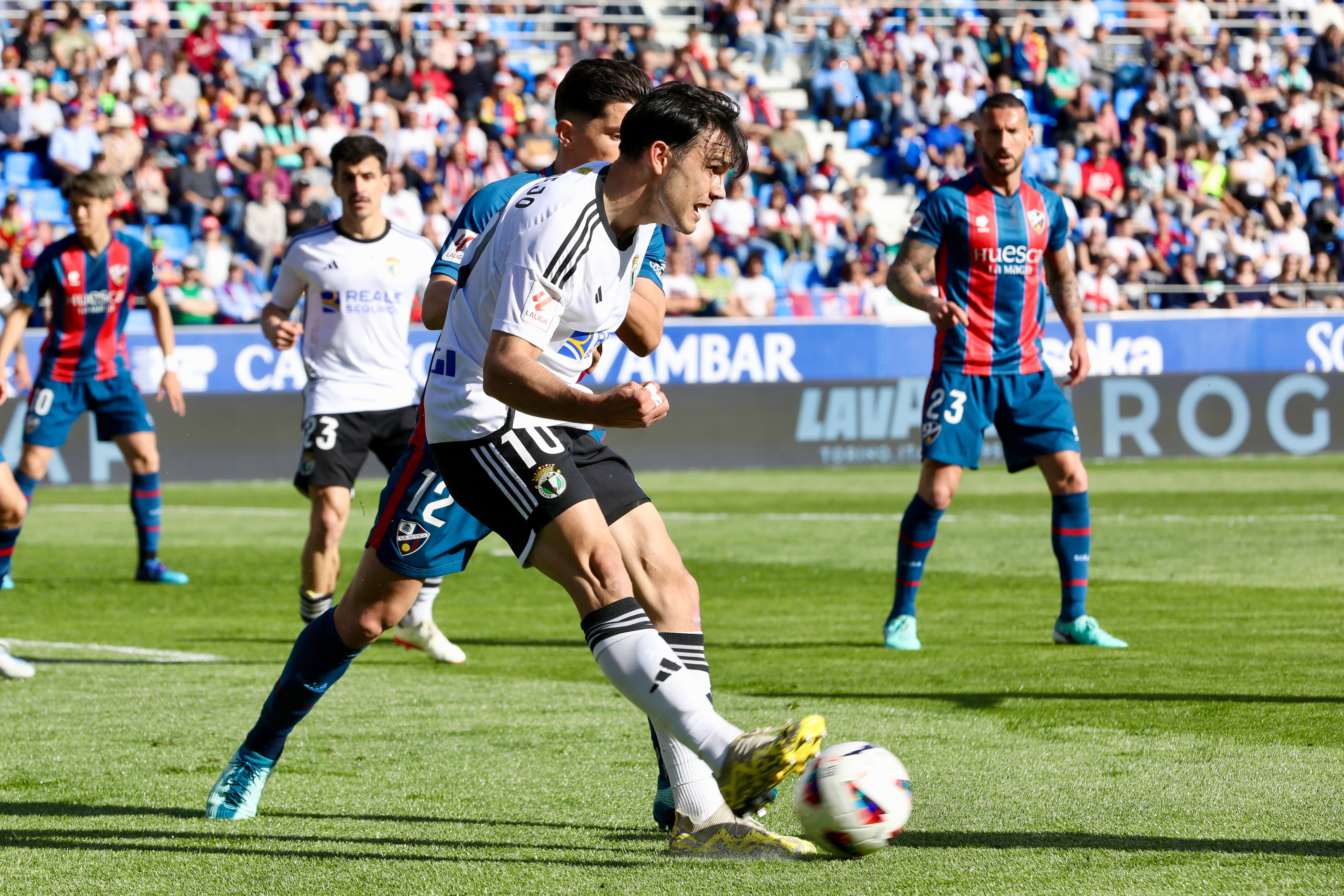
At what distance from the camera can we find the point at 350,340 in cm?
784

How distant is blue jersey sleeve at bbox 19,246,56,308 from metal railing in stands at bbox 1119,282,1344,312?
16.3m

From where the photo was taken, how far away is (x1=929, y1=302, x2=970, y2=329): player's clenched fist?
7.14 metres

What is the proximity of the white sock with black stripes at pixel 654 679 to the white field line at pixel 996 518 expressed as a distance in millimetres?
10012

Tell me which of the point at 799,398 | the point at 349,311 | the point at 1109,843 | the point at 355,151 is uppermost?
the point at 355,151

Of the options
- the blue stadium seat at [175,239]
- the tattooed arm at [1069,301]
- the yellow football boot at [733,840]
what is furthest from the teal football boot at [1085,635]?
the blue stadium seat at [175,239]

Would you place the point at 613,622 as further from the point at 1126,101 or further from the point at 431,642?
the point at 1126,101

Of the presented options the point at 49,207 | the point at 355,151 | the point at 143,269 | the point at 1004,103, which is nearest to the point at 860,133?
the point at 49,207

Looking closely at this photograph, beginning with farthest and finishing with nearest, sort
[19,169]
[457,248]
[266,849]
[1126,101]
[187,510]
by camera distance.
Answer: [1126,101], [19,169], [187,510], [457,248], [266,849]

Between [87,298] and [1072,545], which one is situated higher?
[87,298]

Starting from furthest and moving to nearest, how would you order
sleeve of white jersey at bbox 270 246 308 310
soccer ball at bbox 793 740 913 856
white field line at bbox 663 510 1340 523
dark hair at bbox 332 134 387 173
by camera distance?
white field line at bbox 663 510 1340 523
sleeve of white jersey at bbox 270 246 308 310
dark hair at bbox 332 134 387 173
soccer ball at bbox 793 740 913 856

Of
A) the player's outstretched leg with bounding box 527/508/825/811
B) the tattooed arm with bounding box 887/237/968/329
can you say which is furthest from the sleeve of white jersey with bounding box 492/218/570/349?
the tattooed arm with bounding box 887/237/968/329

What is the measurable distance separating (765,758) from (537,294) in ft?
3.78

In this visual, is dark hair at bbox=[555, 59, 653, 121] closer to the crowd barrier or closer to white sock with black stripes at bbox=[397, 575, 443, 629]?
white sock with black stripes at bbox=[397, 575, 443, 629]

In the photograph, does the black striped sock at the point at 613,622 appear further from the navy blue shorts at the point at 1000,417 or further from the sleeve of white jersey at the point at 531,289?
the navy blue shorts at the point at 1000,417
